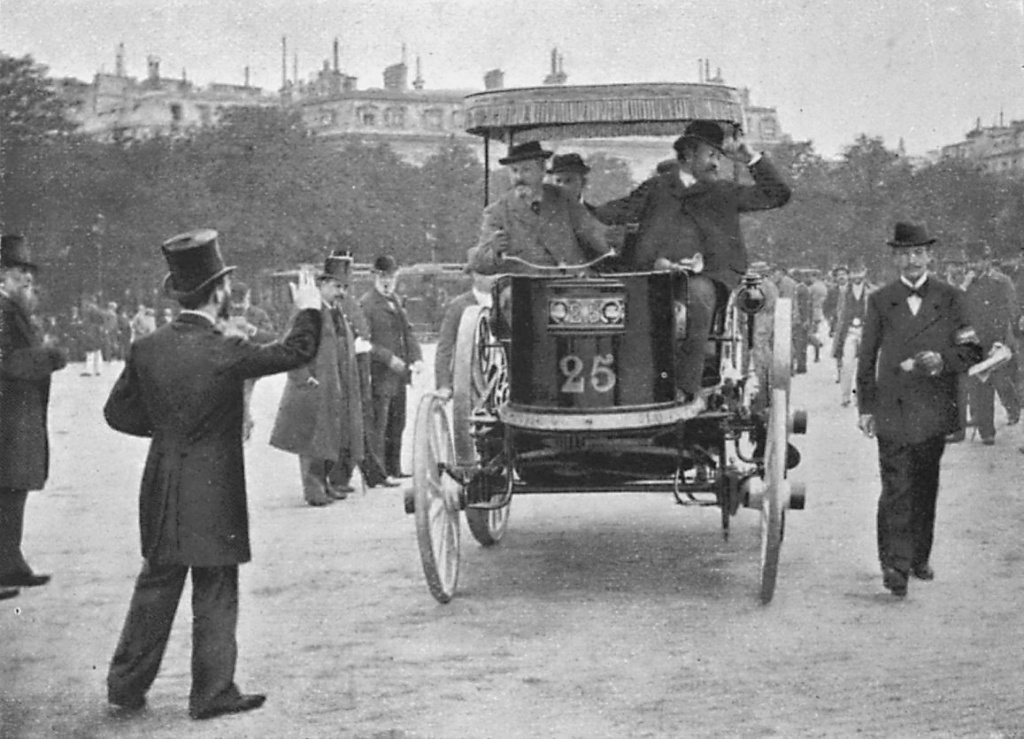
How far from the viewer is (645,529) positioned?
1034cm

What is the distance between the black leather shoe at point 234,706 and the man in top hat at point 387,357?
6974mm

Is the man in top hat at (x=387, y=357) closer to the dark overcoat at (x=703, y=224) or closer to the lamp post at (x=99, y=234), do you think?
the lamp post at (x=99, y=234)

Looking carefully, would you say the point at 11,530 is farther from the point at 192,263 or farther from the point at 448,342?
the point at 448,342

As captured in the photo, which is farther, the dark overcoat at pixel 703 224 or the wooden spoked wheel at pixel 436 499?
the dark overcoat at pixel 703 224

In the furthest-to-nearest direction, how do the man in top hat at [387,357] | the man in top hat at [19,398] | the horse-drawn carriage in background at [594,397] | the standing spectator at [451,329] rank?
1. the man in top hat at [387,357]
2. the standing spectator at [451,329]
3. the horse-drawn carriage in background at [594,397]
4. the man in top hat at [19,398]

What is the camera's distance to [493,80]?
10352 millimetres

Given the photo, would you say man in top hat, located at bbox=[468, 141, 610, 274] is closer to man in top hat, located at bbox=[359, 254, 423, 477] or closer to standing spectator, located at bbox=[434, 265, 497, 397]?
standing spectator, located at bbox=[434, 265, 497, 397]

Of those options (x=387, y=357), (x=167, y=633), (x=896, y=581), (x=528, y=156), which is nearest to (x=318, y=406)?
(x=387, y=357)

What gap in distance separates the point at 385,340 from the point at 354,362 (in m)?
1.10

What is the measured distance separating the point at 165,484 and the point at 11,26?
7.70 feet

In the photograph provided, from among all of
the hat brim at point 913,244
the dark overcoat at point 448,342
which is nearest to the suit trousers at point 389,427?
Result: the dark overcoat at point 448,342

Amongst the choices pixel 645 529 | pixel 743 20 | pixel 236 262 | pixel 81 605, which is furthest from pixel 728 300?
pixel 236 262

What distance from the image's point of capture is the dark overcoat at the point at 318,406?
1162 cm

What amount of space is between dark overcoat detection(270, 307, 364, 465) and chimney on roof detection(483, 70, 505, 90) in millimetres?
2264
